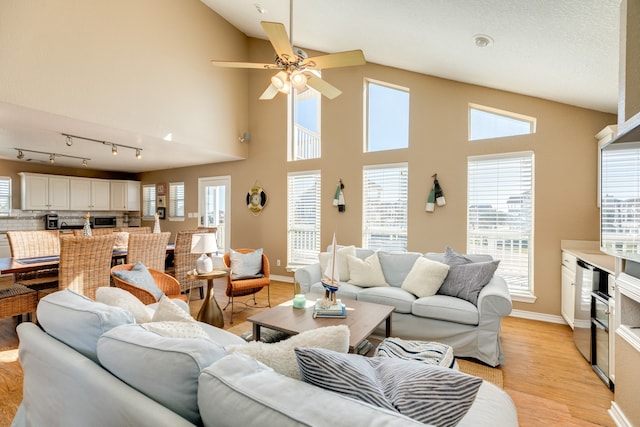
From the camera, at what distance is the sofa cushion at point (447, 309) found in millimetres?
2584

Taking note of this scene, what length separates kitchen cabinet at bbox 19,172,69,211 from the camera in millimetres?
6059

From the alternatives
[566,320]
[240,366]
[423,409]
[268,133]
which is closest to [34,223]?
[268,133]

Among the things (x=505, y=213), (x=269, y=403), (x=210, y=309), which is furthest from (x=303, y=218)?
(x=269, y=403)

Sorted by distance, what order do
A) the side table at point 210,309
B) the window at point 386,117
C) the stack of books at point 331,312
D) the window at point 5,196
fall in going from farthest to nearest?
the window at point 5,196, the window at point 386,117, the side table at point 210,309, the stack of books at point 331,312

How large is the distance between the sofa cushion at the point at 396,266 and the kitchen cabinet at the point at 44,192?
7.31m

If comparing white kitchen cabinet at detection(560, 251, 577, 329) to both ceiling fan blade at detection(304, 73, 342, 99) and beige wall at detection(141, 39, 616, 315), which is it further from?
ceiling fan blade at detection(304, 73, 342, 99)

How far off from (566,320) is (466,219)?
→ 1562 millimetres

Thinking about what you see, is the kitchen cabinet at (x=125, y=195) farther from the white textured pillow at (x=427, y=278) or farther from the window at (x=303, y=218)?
the white textured pillow at (x=427, y=278)

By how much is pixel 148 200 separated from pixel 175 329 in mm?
7587

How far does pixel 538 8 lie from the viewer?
6.51ft

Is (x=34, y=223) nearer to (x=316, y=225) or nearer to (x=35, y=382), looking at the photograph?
(x=316, y=225)

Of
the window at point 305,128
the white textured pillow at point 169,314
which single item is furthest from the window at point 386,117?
the white textured pillow at point 169,314

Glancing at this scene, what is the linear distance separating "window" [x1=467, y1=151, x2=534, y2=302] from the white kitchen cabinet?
32 centimetres

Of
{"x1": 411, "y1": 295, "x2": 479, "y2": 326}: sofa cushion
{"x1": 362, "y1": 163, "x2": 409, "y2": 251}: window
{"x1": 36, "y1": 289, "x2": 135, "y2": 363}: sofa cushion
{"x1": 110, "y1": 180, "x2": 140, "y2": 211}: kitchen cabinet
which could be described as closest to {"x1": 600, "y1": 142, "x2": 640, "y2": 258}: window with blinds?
{"x1": 411, "y1": 295, "x2": 479, "y2": 326}: sofa cushion
